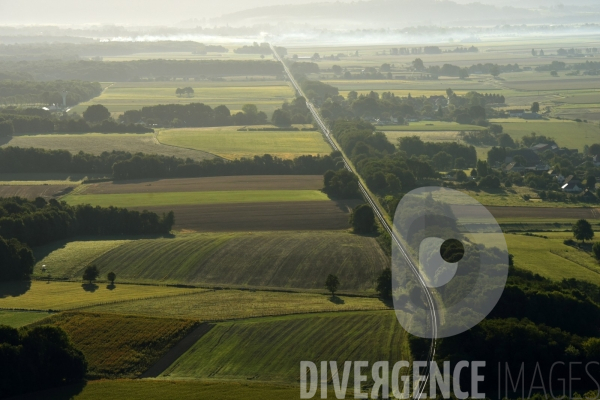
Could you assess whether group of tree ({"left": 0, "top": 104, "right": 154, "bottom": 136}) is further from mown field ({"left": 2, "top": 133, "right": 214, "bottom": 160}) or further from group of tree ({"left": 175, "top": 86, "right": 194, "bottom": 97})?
group of tree ({"left": 175, "top": 86, "right": 194, "bottom": 97})

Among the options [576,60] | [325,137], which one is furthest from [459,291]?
[576,60]

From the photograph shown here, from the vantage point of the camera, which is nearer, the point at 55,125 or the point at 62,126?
the point at 62,126

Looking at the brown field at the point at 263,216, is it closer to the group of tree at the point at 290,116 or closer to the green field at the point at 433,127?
the green field at the point at 433,127

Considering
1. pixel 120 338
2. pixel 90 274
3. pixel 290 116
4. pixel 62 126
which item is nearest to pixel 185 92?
pixel 290 116

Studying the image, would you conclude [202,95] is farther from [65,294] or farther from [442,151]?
[65,294]

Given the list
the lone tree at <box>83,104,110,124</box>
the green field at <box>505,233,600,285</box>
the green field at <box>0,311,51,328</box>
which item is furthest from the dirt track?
the lone tree at <box>83,104,110,124</box>

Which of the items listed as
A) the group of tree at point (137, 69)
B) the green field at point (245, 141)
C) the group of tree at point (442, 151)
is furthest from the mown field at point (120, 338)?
the group of tree at point (137, 69)
